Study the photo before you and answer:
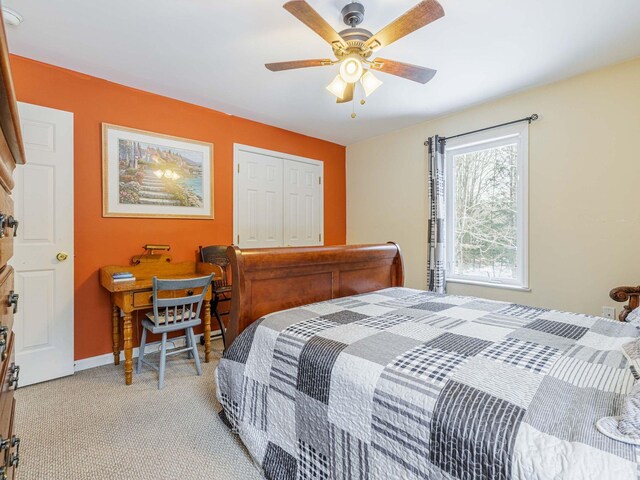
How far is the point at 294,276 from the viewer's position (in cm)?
206

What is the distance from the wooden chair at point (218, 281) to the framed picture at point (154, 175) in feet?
1.30

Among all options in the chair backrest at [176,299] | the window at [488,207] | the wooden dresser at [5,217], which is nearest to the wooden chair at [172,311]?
the chair backrest at [176,299]

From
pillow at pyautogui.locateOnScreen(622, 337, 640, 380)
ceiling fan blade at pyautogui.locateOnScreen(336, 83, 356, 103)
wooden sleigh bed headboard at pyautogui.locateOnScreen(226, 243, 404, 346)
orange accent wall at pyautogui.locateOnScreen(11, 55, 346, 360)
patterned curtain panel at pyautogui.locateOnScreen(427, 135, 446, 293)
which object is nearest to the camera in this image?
pillow at pyautogui.locateOnScreen(622, 337, 640, 380)

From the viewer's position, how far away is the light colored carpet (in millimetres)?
1576

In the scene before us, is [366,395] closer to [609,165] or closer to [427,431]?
[427,431]

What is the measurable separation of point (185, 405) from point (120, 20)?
8.40 feet

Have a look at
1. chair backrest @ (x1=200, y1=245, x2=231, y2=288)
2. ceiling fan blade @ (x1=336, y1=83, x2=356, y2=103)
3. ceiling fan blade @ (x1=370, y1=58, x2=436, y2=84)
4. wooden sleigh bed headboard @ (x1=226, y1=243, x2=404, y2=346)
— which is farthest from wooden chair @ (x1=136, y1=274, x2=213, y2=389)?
ceiling fan blade @ (x1=370, y1=58, x2=436, y2=84)

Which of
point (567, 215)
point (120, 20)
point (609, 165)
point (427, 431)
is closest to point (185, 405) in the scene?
point (427, 431)

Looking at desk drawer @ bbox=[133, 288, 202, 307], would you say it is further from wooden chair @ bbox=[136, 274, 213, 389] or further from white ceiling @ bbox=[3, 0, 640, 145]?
white ceiling @ bbox=[3, 0, 640, 145]

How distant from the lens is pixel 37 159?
2445 millimetres

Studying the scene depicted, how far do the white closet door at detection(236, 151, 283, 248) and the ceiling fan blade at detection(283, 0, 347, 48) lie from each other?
2181 millimetres

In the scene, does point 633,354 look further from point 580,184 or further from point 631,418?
point 580,184

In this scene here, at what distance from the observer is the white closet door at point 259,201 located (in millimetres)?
3758

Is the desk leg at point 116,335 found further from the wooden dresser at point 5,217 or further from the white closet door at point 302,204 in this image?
the white closet door at point 302,204
